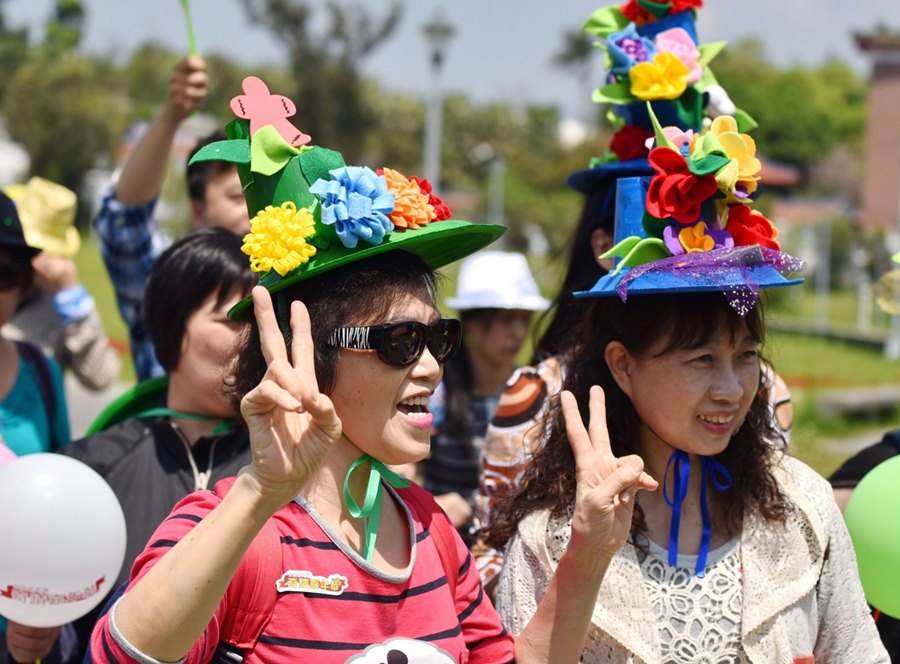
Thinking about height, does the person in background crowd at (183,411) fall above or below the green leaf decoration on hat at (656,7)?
below

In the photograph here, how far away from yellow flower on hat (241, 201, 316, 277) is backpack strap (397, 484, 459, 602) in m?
0.54

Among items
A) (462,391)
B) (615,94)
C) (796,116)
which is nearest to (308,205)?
(615,94)

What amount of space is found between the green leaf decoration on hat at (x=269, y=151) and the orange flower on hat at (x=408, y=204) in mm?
194

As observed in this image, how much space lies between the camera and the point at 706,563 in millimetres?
2148

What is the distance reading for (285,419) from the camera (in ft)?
5.19

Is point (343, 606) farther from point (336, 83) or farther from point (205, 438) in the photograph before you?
point (336, 83)

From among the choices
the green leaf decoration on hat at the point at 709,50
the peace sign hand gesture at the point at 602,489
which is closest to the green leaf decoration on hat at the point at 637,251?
the peace sign hand gesture at the point at 602,489

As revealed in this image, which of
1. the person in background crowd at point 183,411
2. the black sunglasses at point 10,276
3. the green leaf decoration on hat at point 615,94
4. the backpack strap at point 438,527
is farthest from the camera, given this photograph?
the black sunglasses at point 10,276

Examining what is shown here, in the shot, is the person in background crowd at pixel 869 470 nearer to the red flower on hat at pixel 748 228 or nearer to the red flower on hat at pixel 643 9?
the red flower on hat at pixel 748 228

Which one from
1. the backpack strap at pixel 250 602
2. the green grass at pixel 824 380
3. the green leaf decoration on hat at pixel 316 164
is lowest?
the green grass at pixel 824 380

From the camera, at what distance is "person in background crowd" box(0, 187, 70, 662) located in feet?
10.1

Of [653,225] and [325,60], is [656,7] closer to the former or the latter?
[653,225]

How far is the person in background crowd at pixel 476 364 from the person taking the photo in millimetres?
4133

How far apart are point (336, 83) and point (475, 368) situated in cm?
2428
